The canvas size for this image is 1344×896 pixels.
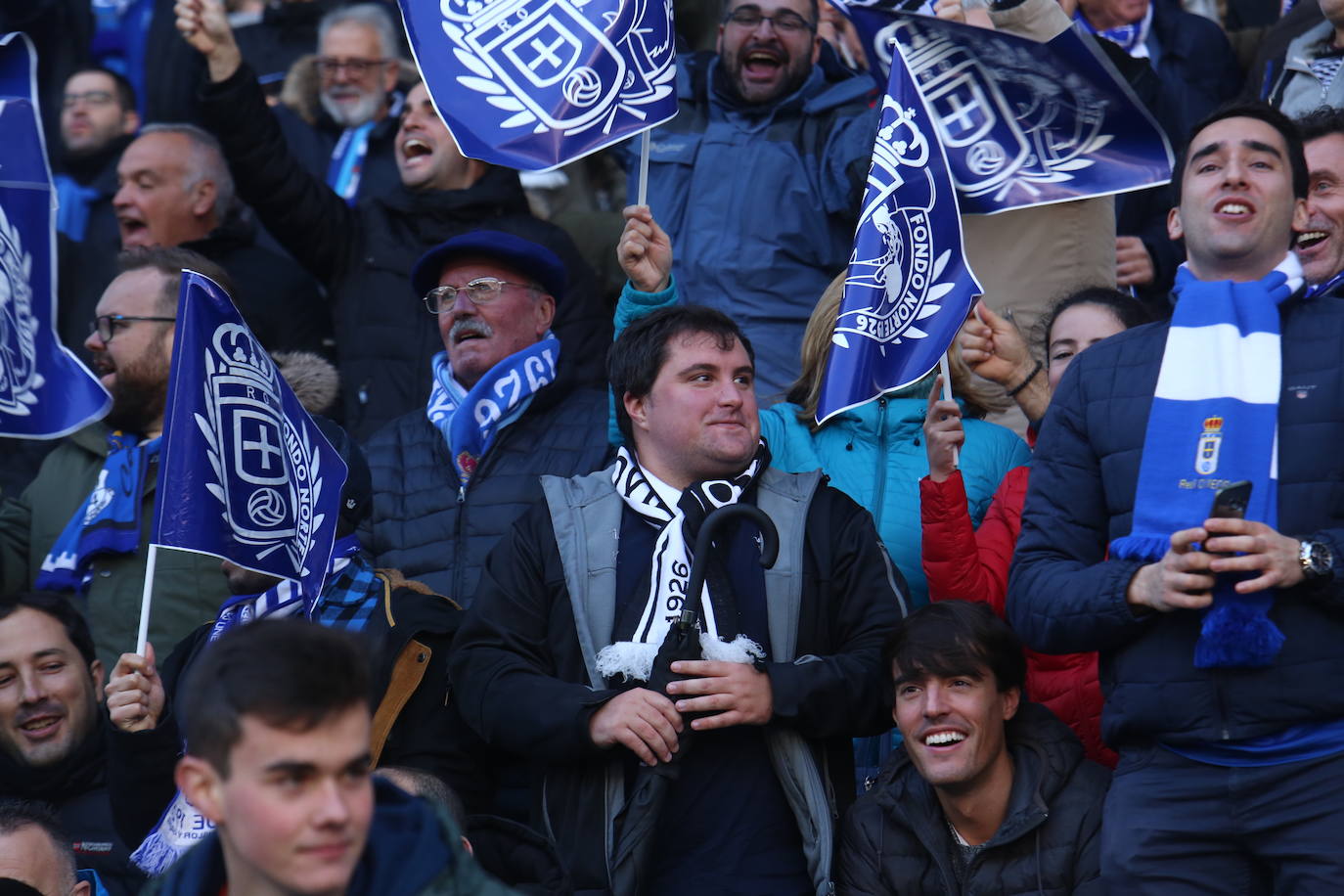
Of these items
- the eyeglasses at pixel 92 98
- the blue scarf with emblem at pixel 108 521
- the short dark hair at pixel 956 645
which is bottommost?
the short dark hair at pixel 956 645

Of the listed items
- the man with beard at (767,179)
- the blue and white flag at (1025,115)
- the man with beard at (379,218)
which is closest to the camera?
the blue and white flag at (1025,115)

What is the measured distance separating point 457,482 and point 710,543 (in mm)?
1516

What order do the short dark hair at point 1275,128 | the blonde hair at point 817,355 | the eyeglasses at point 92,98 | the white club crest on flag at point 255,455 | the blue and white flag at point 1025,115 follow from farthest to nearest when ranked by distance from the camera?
the eyeglasses at point 92,98, the blue and white flag at point 1025,115, the blonde hair at point 817,355, the white club crest on flag at point 255,455, the short dark hair at point 1275,128

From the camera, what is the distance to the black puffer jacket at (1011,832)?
4.70 meters

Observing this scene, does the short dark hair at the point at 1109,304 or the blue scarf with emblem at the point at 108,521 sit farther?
the blue scarf with emblem at the point at 108,521

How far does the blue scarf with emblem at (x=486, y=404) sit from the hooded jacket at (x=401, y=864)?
2.69 meters

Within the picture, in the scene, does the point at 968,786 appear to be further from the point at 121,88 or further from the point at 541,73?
the point at 121,88

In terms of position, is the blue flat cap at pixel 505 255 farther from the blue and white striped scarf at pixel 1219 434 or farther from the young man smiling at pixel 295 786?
the young man smiling at pixel 295 786

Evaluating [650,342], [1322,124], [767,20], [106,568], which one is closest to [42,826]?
[106,568]


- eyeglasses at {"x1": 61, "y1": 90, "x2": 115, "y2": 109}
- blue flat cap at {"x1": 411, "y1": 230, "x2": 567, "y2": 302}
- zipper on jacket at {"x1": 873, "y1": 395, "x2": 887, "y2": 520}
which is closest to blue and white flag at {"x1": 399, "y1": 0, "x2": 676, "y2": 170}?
blue flat cap at {"x1": 411, "y1": 230, "x2": 567, "y2": 302}

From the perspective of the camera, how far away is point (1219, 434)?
434cm

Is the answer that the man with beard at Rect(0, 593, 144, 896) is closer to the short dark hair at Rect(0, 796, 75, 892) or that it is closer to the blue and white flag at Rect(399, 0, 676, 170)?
the short dark hair at Rect(0, 796, 75, 892)

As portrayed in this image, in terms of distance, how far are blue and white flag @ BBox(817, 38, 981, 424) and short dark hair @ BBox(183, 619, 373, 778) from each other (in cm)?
227

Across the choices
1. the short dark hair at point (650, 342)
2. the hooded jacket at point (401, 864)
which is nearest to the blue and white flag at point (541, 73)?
the short dark hair at point (650, 342)
